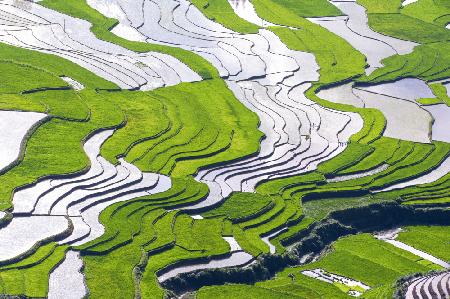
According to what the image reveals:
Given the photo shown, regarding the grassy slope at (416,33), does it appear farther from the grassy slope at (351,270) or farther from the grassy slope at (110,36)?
the grassy slope at (351,270)

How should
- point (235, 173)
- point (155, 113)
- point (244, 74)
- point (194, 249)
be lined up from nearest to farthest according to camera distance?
point (194, 249)
point (235, 173)
point (155, 113)
point (244, 74)

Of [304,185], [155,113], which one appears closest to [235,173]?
[304,185]

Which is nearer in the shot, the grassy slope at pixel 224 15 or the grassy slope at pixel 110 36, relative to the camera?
the grassy slope at pixel 110 36

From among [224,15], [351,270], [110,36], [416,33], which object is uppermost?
[224,15]

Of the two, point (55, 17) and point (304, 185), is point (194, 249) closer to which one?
point (304, 185)

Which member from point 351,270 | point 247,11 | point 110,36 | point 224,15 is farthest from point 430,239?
point 247,11

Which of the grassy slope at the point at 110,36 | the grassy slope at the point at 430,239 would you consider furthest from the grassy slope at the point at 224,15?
the grassy slope at the point at 430,239

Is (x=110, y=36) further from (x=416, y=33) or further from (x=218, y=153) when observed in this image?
(x=416, y=33)

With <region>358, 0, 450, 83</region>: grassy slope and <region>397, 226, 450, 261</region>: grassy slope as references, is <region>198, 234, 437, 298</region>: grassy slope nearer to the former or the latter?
→ <region>397, 226, 450, 261</region>: grassy slope
